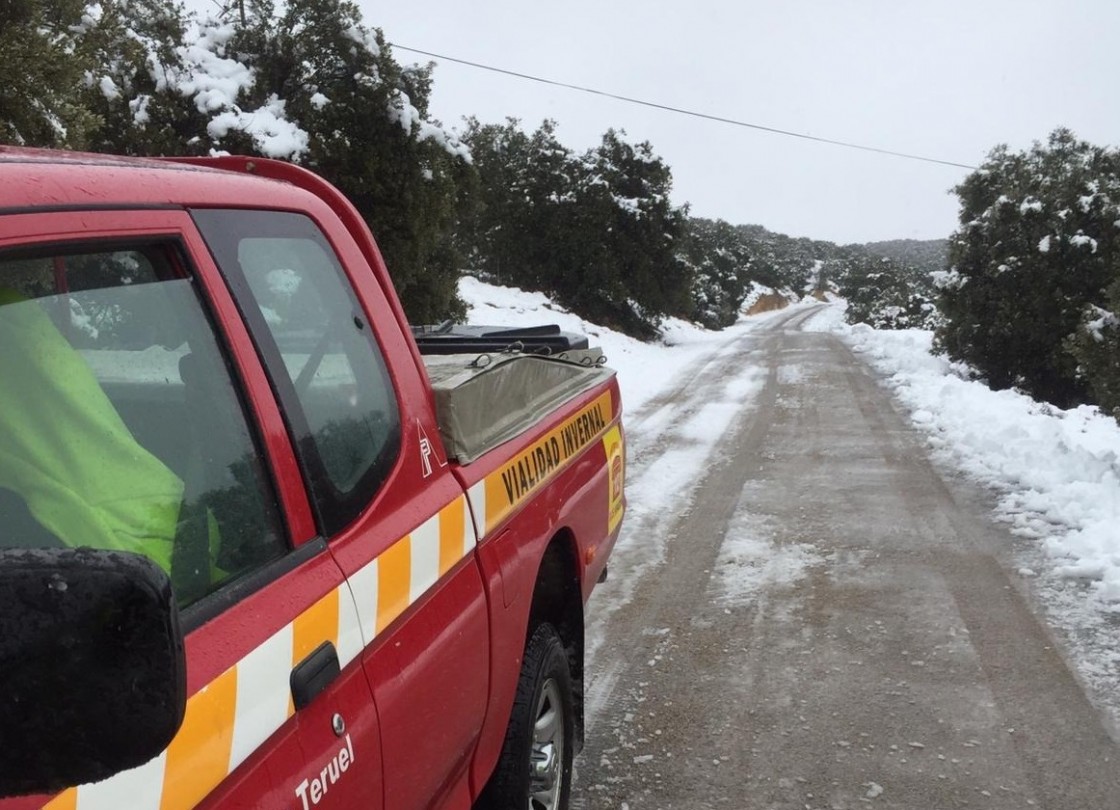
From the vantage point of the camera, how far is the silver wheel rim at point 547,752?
2.83 metres

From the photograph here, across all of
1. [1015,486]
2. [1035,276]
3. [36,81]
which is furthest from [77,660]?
[1035,276]

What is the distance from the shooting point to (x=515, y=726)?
2617mm

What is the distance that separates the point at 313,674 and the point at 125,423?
52cm

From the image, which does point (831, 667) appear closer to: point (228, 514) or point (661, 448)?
point (228, 514)

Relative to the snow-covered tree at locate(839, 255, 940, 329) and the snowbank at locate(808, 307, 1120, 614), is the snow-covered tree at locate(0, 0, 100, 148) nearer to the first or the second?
the snowbank at locate(808, 307, 1120, 614)

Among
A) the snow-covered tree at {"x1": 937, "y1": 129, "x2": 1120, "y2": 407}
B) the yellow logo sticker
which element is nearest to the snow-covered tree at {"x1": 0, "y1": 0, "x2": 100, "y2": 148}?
the yellow logo sticker

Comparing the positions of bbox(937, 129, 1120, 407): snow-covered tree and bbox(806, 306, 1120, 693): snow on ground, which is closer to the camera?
bbox(806, 306, 1120, 693): snow on ground

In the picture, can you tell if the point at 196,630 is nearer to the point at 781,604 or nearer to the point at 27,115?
the point at 781,604

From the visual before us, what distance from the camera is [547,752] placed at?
9.58ft

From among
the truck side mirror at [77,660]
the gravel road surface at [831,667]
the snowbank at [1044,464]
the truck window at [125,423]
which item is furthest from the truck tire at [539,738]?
the snowbank at [1044,464]

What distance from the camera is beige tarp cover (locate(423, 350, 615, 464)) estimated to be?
2.36 metres

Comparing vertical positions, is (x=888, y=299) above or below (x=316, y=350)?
below


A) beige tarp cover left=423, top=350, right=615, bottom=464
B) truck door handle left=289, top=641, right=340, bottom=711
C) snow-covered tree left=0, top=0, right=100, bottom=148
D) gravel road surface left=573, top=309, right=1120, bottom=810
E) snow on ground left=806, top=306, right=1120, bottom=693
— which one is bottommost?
gravel road surface left=573, top=309, right=1120, bottom=810

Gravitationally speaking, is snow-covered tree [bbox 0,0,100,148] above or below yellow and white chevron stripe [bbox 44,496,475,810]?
above
